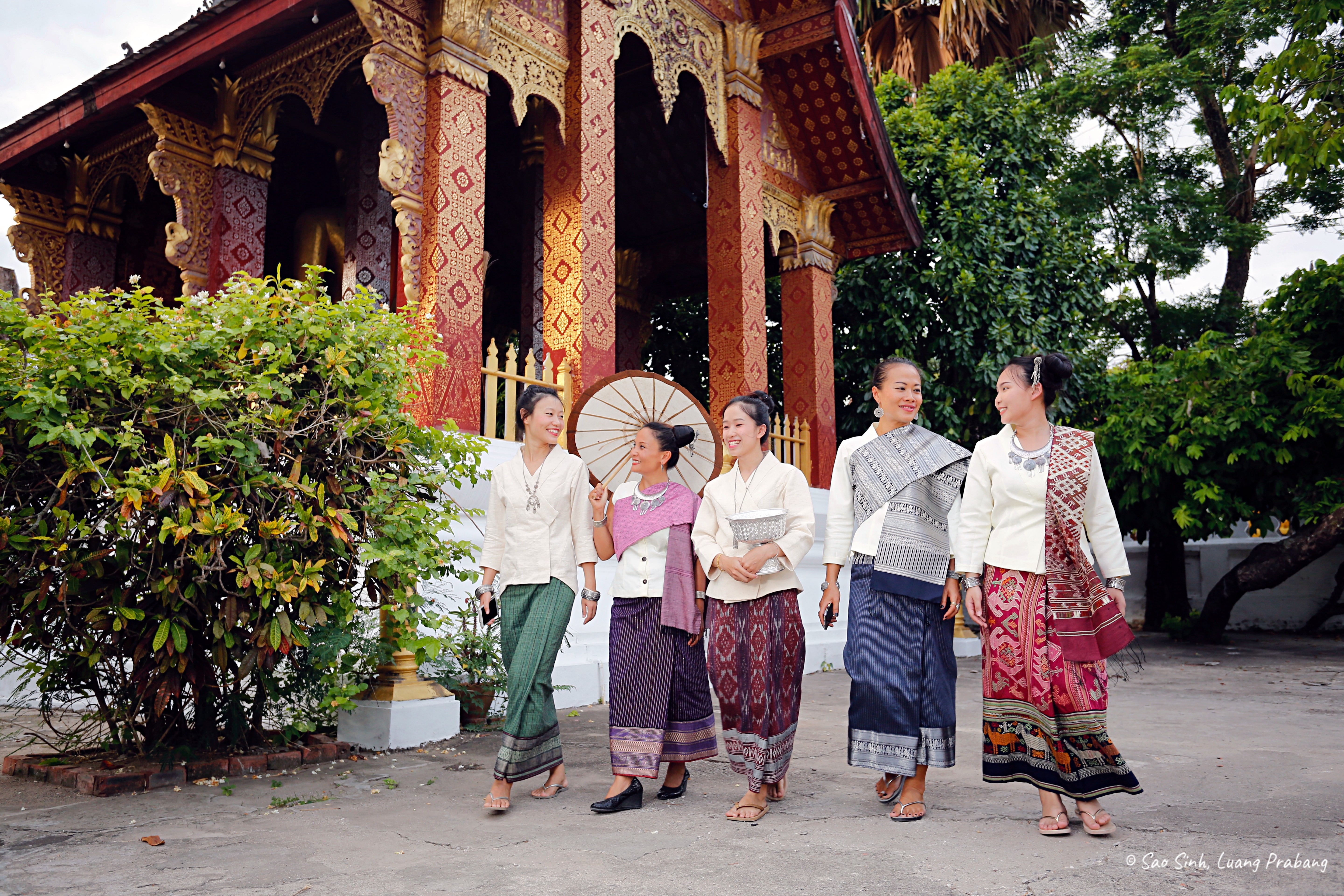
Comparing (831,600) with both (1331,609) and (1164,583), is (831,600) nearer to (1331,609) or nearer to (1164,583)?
(1164,583)

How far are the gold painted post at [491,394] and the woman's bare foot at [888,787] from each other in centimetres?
Answer: 345

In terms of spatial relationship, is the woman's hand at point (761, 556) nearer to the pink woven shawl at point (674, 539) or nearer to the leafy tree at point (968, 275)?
the pink woven shawl at point (674, 539)

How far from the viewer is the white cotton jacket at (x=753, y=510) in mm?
3445

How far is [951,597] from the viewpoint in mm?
3346

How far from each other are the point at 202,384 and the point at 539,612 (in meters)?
1.54

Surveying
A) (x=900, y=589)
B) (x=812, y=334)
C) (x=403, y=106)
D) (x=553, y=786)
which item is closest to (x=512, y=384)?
(x=403, y=106)

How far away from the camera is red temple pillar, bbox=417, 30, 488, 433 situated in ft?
19.5

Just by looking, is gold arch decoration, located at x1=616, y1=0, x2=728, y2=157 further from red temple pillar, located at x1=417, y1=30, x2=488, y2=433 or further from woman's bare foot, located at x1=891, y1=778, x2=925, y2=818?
woman's bare foot, located at x1=891, y1=778, x2=925, y2=818

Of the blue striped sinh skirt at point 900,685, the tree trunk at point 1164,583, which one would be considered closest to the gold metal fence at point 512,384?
the blue striped sinh skirt at point 900,685

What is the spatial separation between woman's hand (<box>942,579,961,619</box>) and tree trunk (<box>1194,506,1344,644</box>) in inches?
331

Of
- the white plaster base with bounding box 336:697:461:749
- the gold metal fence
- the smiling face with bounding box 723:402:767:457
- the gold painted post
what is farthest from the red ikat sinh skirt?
the gold painted post

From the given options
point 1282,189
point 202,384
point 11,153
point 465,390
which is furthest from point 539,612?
point 1282,189

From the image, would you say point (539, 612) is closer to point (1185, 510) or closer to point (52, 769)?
point (52, 769)

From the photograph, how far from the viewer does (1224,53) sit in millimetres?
14141
